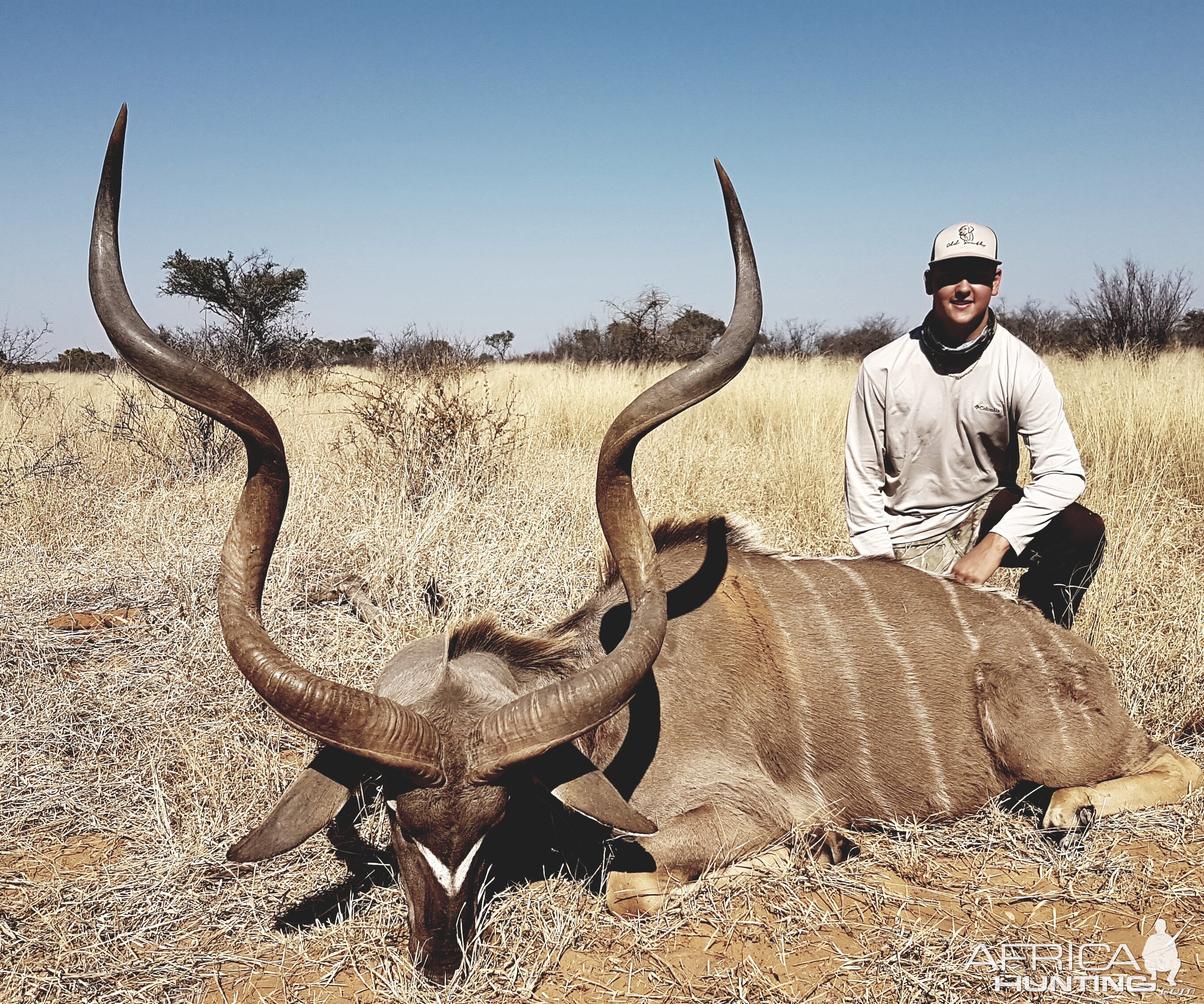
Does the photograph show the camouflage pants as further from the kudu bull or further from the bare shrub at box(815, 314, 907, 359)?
the bare shrub at box(815, 314, 907, 359)

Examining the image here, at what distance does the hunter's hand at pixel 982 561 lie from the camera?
3.51 metres

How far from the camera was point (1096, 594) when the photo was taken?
14.5 feet

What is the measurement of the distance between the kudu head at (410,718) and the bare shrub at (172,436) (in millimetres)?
5324

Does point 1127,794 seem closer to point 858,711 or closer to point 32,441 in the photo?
point 858,711

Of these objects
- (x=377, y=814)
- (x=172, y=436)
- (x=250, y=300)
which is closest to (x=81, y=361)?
(x=250, y=300)

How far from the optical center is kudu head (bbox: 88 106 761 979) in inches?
81.6

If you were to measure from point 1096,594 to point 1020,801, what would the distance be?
177 cm

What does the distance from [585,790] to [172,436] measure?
7.17m

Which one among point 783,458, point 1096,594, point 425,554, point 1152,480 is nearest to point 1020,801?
point 1096,594

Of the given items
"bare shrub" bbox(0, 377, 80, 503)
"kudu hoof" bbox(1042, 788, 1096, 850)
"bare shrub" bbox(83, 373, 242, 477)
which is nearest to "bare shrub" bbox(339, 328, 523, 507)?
"bare shrub" bbox(83, 373, 242, 477)

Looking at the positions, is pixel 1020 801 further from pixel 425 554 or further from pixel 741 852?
pixel 425 554

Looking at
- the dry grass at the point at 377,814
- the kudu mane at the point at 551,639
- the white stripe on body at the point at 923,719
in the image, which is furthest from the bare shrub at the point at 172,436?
the white stripe on body at the point at 923,719

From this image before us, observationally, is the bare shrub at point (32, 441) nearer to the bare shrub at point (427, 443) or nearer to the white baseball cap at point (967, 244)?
the bare shrub at point (427, 443)

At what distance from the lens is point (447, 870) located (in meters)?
2.19
